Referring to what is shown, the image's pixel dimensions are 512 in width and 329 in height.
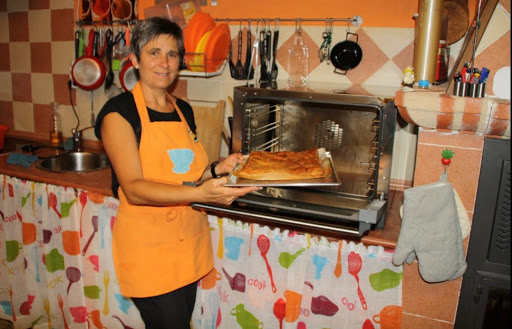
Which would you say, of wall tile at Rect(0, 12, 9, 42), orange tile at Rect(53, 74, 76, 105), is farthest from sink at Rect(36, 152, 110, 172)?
wall tile at Rect(0, 12, 9, 42)

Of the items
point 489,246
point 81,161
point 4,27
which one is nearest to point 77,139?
point 81,161

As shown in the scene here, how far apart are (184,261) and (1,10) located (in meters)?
2.27

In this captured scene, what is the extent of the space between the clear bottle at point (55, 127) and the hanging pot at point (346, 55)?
1.73 meters

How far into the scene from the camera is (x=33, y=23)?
8.82 feet

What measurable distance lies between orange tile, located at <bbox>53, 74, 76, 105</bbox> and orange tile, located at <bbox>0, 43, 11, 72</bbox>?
0.44 meters

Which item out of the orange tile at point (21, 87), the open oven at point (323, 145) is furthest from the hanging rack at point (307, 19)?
the orange tile at point (21, 87)

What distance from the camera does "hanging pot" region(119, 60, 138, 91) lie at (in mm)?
2365

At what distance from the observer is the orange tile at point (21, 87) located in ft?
9.14

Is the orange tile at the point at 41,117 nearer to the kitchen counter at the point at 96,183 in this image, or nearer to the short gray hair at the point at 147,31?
the kitchen counter at the point at 96,183

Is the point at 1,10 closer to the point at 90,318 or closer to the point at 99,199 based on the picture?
the point at 99,199

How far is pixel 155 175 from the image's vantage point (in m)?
1.46

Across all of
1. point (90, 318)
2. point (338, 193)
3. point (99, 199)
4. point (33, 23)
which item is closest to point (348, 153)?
point (338, 193)

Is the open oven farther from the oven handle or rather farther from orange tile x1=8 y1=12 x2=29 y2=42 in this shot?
orange tile x1=8 y1=12 x2=29 y2=42

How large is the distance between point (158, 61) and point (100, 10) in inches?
48.8
